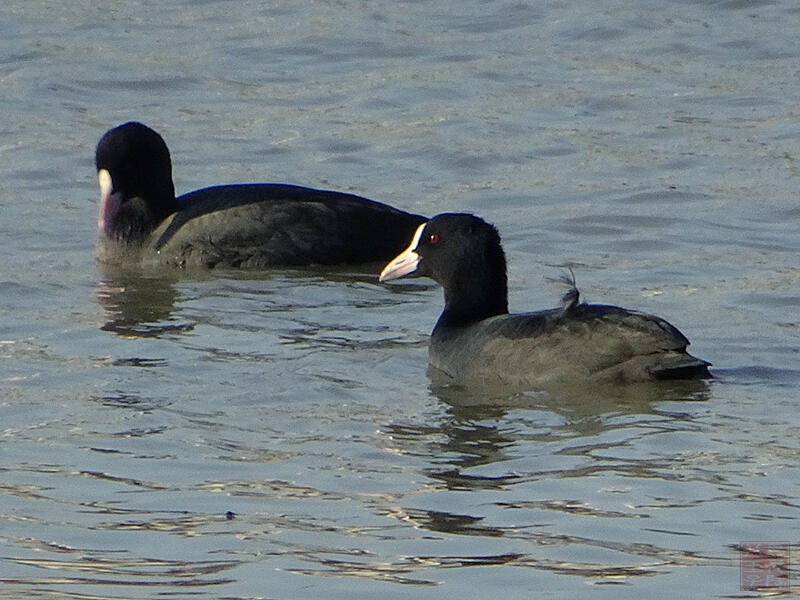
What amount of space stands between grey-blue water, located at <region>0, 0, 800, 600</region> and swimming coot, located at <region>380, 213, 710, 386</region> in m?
0.15

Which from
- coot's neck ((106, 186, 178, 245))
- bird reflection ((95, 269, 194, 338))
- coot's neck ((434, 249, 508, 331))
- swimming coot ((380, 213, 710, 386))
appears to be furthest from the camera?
coot's neck ((106, 186, 178, 245))

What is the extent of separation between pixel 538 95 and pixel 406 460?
795 cm

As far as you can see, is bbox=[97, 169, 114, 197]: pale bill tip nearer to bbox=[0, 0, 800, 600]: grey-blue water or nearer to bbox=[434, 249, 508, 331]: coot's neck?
bbox=[0, 0, 800, 600]: grey-blue water

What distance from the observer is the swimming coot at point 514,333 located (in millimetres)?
7914

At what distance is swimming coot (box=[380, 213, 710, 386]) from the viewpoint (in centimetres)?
791

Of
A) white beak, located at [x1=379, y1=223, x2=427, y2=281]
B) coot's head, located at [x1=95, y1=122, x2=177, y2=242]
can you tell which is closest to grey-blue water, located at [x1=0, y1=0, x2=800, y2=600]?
white beak, located at [x1=379, y1=223, x2=427, y2=281]

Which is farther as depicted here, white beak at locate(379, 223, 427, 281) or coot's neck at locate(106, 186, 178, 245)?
coot's neck at locate(106, 186, 178, 245)

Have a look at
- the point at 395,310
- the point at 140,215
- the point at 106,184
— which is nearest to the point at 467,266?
the point at 395,310

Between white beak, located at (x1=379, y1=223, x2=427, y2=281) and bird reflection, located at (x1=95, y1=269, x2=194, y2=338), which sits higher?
white beak, located at (x1=379, y1=223, x2=427, y2=281)

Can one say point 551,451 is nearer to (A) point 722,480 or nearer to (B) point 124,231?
(A) point 722,480

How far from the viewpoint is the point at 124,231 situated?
1122 cm

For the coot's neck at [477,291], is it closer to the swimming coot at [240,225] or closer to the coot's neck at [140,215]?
the swimming coot at [240,225]

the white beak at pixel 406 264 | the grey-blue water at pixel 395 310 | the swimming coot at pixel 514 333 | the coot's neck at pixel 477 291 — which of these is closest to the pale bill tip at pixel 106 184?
the grey-blue water at pixel 395 310

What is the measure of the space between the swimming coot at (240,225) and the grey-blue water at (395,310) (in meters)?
0.19
